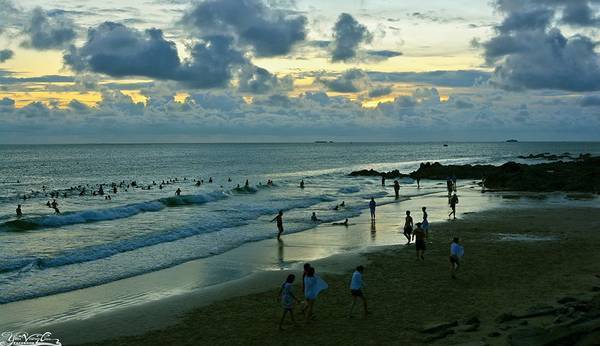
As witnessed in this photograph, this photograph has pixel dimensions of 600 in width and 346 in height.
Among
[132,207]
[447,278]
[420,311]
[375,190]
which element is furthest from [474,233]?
[375,190]

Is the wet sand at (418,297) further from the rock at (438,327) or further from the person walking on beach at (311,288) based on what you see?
the person walking on beach at (311,288)

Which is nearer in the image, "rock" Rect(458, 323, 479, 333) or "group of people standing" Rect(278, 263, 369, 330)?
"rock" Rect(458, 323, 479, 333)

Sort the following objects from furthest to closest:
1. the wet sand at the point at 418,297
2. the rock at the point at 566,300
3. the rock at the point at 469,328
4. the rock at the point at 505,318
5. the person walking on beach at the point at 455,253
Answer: the person walking on beach at the point at 455,253 < the rock at the point at 566,300 < the wet sand at the point at 418,297 < the rock at the point at 505,318 < the rock at the point at 469,328

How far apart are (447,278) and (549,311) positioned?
5.00 m

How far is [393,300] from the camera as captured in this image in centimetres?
1550

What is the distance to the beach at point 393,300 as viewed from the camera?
12953 millimetres

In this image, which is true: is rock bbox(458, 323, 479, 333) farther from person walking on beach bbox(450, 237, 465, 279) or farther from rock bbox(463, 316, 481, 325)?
person walking on beach bbox(450, 237, 465, 279)

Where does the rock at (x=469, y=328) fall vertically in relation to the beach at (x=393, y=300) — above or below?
above

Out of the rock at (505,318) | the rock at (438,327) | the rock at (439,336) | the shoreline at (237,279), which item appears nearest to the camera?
the rock at (439,336)

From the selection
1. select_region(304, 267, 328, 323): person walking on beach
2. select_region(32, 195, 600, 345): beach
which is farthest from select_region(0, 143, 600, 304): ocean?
select_region(304, 267, 328, 323): person walking on beach

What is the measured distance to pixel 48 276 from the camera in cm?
1994

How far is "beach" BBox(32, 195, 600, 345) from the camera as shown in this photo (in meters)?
13.0

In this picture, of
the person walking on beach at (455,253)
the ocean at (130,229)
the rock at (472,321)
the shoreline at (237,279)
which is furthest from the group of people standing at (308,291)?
the ocean at (130,229)

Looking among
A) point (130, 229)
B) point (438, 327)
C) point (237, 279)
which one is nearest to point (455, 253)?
point (438, 327)
